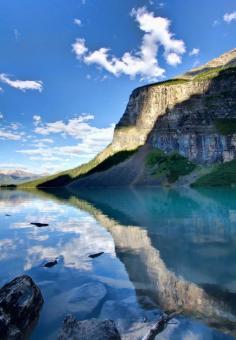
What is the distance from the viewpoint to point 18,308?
495 inches

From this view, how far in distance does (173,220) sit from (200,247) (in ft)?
56.9

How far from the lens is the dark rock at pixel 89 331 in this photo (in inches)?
420

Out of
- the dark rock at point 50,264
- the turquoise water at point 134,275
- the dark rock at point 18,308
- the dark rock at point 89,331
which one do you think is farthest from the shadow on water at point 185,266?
the dark rock at point 18,308

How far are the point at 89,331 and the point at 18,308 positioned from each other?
3.46 m

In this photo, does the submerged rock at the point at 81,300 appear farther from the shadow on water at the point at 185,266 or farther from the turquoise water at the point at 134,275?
the shadow on water at the point at 185,266

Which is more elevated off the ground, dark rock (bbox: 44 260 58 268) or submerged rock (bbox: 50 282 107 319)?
dark rock (bbox: 44 260 58 268)

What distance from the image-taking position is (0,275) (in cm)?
2008

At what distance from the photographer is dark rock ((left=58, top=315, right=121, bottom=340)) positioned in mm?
10656

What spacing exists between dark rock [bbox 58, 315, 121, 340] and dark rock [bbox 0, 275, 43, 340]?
6.40 ft

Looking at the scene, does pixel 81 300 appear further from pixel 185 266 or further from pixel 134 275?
pixel 185 266

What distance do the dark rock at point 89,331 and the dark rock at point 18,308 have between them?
195cm

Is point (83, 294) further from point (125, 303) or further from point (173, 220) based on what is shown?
point (173, 220)

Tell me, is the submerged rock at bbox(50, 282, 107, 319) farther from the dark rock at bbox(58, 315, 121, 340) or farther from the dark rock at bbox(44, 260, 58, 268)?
the dark rock at bbox(44, 260, 58, 268)

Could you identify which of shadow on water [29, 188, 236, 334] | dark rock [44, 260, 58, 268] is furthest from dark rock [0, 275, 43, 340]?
dark rock [44, 260, 58, 268]
